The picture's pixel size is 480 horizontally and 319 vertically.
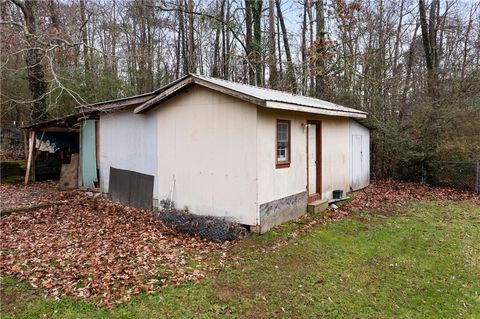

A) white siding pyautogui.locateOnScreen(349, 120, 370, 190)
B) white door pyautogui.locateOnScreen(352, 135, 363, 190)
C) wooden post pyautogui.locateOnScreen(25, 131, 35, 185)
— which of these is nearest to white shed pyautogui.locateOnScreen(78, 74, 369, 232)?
white siding pyautogui.locateOnScreen(349, 120, 370, 190)

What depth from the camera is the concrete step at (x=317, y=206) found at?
29.0 feet

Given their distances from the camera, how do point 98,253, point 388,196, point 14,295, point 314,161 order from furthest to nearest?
point 388,196 < point 314,161 < point 98,253 < point 14,295

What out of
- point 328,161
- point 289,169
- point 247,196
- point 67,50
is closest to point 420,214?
point 328,161

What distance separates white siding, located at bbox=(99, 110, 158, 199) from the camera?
875 centimetres

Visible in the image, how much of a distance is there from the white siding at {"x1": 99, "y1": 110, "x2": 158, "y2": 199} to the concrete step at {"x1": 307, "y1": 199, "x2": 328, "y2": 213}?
405cm

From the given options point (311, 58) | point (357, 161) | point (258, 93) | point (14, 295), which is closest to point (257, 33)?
point (311, 58)

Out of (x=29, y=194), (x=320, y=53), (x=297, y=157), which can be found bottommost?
(x=29, y=194)

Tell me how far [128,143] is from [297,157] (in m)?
4.78

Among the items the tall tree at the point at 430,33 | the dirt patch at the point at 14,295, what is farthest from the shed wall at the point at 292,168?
the tall tree at the point at 430,33

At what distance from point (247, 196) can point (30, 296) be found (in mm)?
3997

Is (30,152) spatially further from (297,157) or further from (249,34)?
(249,34)

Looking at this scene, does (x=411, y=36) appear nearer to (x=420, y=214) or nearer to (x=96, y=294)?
(x=420, y=214)

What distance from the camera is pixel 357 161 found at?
477 inches

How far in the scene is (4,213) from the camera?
316 inches
